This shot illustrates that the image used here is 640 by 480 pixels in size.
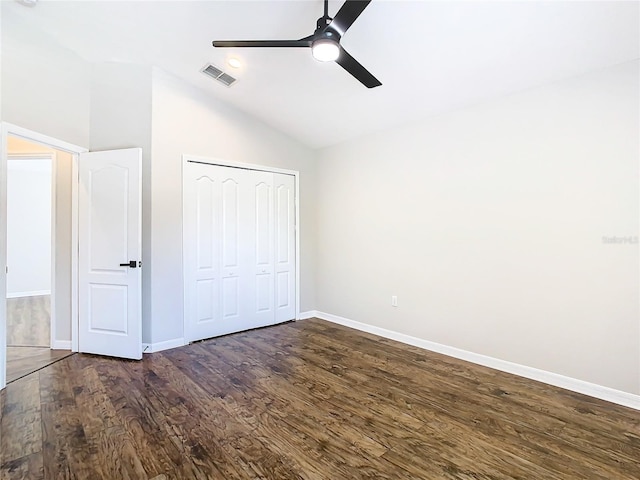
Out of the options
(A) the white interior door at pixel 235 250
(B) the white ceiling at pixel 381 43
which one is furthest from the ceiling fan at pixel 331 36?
(A) the white interior door at pixel 235 250

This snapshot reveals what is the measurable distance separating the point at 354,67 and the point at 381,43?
586 mm

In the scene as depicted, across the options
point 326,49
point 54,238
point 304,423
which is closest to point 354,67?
point 326,49

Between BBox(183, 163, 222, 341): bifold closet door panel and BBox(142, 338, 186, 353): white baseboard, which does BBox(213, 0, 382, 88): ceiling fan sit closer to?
BBox(183, 163, 222, 341): bifold closet door panel

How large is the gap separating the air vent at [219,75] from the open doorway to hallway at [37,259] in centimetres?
181

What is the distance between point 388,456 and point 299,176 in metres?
3.84

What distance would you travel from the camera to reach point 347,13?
1.86 metres

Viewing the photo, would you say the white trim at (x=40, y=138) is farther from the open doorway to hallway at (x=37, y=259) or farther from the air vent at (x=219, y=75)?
the air vent at (x=219, y=75)

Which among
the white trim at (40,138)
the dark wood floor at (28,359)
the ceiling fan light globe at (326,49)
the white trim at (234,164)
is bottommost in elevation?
the dark wood floor at (28,359)

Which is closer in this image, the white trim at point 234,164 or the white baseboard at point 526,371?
the white baseboard at point 526,371

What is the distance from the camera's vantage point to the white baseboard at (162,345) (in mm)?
3520

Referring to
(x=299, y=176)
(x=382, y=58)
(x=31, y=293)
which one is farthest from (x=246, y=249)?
(x=31, y=293)

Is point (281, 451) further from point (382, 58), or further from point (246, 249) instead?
point (382, 58)

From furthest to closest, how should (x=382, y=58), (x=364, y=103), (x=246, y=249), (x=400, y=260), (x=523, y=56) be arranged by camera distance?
1. (x=246, y=249)
2. (x=400, y=260)
3. (x=364, y=103)
4. (x=382, y=58)
5. (x=523, y=56)

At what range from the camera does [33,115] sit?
9.68ft
